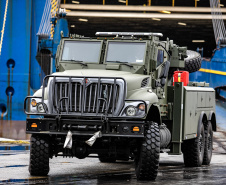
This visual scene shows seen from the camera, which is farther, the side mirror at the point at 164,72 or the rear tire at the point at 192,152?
the rear tire at the point at 192,152

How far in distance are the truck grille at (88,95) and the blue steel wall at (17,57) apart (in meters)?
18.9

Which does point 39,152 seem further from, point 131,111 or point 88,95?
point 131,111

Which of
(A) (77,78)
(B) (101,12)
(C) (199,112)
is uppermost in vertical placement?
(B) (101,12)

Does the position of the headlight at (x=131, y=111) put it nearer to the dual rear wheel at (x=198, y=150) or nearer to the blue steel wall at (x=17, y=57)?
the dual rear wheel at (x=198, y=150)

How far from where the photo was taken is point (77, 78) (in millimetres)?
11445

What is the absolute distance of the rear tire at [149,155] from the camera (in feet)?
36.8

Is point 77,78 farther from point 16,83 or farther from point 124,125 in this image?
point 16,83

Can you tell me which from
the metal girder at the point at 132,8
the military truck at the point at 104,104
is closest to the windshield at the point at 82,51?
the military truck at the point at 104,104

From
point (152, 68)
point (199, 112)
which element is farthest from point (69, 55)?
point (199, 112)

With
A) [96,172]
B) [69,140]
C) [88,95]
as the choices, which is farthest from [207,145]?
[69,140]

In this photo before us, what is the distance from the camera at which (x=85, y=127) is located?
36.4ft

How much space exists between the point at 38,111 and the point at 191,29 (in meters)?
30.8

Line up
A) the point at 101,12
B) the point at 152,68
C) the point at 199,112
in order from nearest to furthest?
the point at 152,68, the point at 199,112, the point at 101,12

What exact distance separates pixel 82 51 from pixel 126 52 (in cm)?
91
